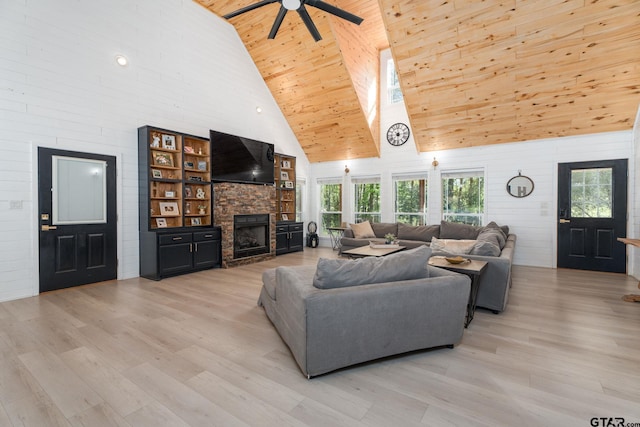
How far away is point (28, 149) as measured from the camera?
4016mm

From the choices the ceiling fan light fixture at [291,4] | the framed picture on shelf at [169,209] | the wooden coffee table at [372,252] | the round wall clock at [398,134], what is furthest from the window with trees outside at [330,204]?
the ceiling fan light fixture at [291,4]

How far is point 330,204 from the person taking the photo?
912cm

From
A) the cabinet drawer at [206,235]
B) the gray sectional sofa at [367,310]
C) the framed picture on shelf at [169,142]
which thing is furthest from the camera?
the cabinet drawer at [206,235]

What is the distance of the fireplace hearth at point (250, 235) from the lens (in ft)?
20.4

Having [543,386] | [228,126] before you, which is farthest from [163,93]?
[543,386]

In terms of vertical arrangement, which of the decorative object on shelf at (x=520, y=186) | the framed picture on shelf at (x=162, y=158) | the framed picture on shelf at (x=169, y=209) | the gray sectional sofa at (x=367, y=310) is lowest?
the gray sectional sofa at (x=367, y=310)

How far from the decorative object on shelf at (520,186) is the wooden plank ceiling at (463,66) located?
2.70ft

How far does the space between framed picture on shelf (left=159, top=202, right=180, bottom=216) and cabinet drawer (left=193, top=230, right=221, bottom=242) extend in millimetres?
561

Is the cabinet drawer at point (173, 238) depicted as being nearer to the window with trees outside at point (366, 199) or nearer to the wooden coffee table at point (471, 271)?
the wooden coffee table at point (471, 271)

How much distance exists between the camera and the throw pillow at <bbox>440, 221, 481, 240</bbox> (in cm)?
613

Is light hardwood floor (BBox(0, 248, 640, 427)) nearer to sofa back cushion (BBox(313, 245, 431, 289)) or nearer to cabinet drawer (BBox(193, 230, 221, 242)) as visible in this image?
sofa back cushion (BBox(313, 245, 431, 289))

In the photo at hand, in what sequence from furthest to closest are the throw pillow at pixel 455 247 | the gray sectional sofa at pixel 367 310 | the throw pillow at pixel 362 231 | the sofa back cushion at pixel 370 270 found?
the throw pillow at pixel 362 231, the throw pillow at pixel 455 247, the sofa back cushion at pixel 370 270, the gray sectional sofa at pixel 367 310

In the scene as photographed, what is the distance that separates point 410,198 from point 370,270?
19.1 ft

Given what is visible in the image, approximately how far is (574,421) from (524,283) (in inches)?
140
